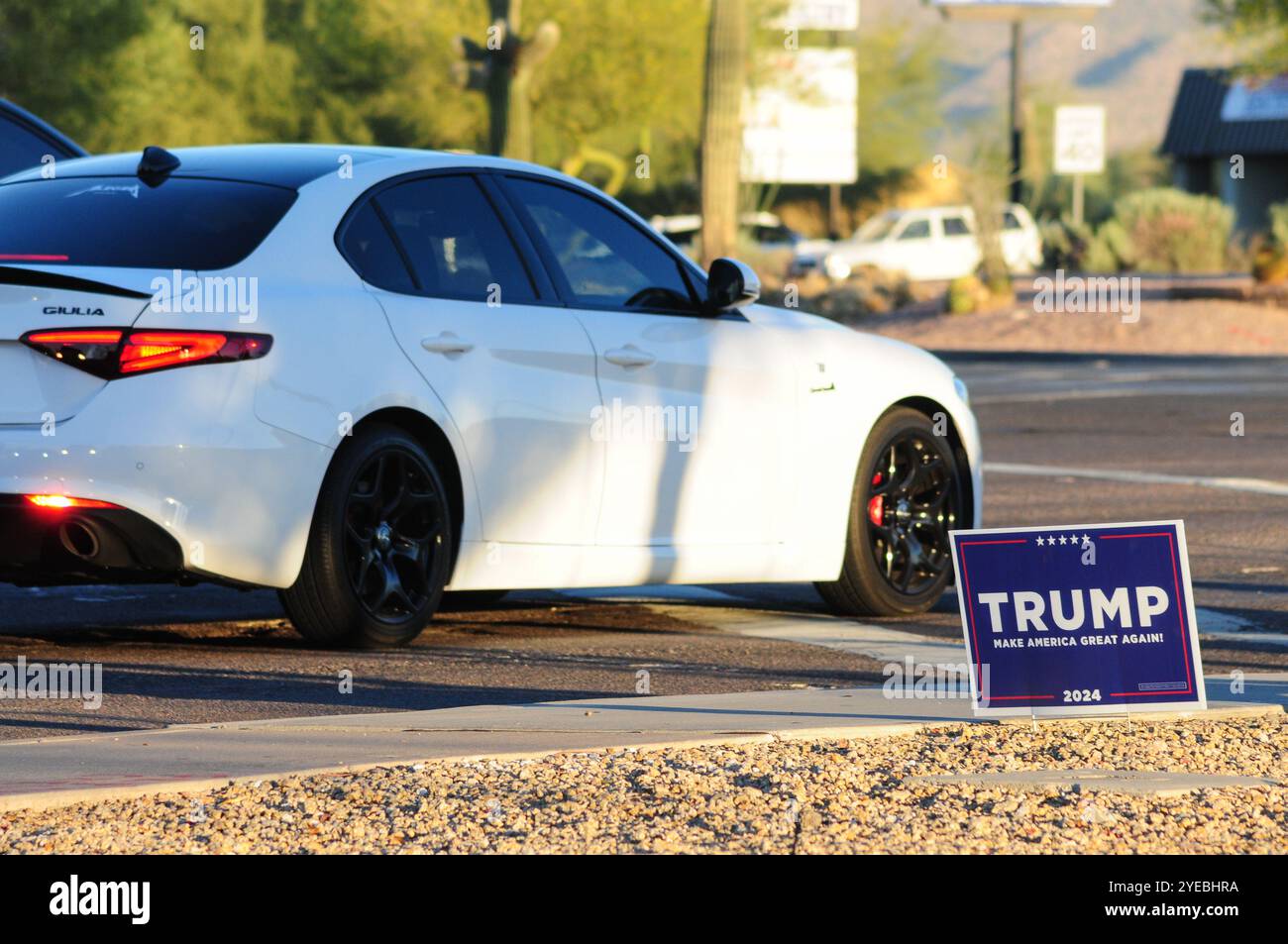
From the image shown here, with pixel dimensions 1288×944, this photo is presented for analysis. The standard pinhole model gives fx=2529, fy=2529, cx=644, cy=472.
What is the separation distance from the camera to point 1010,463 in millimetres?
15906

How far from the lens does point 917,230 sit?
158 feet

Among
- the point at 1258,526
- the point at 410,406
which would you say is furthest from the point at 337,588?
the point at 1258,526

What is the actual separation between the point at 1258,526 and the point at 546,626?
4.39 meters

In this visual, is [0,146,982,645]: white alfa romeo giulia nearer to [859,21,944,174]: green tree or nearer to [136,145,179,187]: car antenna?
[136,145,179,187]: car antenna

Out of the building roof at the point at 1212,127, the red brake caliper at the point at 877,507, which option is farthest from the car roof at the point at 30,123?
the building roof at the point at 1212,127

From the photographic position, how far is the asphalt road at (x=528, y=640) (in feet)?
24.6

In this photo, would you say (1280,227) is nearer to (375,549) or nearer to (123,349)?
(375,549)

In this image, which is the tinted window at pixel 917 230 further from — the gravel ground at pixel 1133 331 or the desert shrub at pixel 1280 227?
the gravel ground at pixel 1133 331

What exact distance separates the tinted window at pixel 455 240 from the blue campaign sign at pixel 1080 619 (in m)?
2.54

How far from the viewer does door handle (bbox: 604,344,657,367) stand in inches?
349

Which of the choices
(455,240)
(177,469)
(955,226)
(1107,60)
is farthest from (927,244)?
(1107,60)

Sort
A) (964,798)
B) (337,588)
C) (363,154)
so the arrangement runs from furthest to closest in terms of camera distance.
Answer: (363,154), (337,588), (964,798)

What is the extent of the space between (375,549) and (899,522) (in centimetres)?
246
